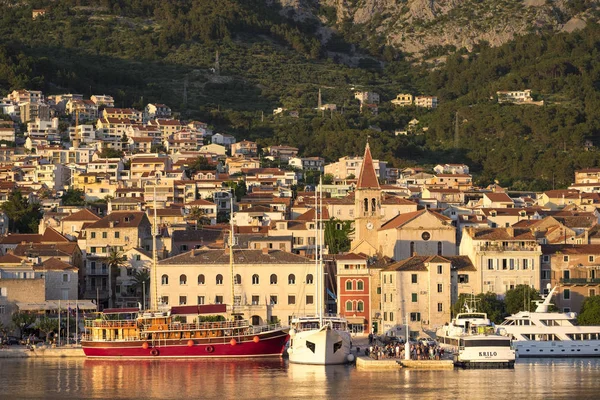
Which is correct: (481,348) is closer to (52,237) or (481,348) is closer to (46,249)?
(46,249)

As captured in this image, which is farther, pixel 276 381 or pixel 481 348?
pixel 481 348

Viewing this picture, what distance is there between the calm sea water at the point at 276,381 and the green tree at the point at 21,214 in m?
45.2

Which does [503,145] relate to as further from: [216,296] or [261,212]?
[216,296]

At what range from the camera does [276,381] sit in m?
68.6

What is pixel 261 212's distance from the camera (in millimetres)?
123250

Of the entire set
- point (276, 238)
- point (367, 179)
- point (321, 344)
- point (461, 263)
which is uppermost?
point (367, 179)

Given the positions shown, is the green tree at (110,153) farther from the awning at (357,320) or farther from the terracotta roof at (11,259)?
the awning at (357,320)

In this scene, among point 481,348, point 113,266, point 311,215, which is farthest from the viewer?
point 311,215

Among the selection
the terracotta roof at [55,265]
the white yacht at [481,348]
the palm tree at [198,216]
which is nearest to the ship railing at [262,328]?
the white yacht at [481,348]

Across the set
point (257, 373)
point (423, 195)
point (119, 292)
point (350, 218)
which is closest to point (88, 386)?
point (257, 373)

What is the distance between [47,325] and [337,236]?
27.9 m

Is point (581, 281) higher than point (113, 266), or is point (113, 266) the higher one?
point (113, 266)

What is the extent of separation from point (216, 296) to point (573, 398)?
31.6 m

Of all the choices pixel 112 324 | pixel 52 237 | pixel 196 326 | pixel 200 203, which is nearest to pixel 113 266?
pixel 52 237
